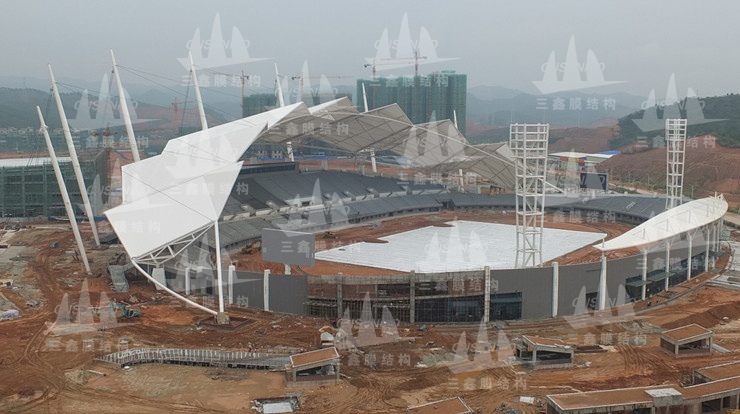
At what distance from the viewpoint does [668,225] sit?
3316 centimetres

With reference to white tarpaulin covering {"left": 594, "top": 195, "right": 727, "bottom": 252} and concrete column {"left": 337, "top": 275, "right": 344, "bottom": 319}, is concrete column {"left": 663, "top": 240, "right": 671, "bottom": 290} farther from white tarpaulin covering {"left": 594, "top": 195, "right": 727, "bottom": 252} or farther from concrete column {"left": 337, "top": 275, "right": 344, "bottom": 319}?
concrete column {"left": 337, "top": 275, "right": 344, "bottom": 319}

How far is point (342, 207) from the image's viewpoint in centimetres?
5653

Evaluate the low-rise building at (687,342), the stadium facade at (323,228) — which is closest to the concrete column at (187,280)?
the stadium facade at (323,228)

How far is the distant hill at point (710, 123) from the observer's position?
96.6m

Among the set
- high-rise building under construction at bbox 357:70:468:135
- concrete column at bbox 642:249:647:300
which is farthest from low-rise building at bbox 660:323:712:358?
high-rise building under construction at bbox 357:70:468:135

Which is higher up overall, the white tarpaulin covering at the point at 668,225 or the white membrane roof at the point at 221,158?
the white membrane roof at the point at 221,158

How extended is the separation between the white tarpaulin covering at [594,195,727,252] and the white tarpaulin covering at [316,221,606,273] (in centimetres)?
739

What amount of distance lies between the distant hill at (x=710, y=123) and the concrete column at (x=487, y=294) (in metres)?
76.0

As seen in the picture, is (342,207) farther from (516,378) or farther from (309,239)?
(516,378)

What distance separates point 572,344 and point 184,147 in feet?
76.0

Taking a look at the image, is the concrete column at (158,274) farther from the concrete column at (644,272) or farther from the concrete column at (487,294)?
the concrete column at (644,272)

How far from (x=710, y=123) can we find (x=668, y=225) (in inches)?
3722

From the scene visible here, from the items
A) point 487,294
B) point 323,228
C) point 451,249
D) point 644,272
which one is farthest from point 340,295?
point 323,228

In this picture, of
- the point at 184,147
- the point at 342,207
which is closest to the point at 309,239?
the point at 184,147
